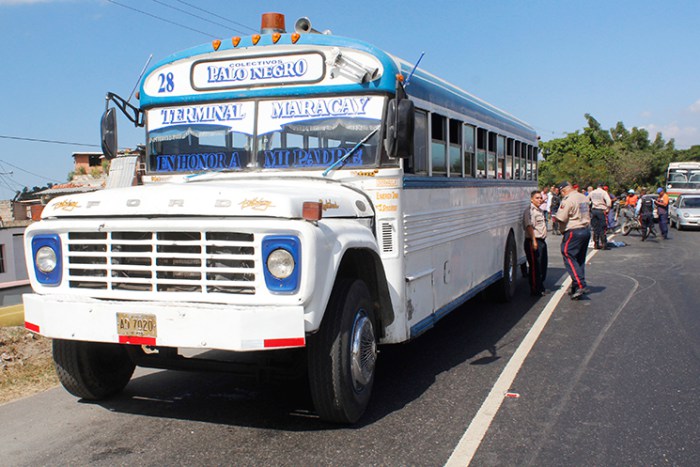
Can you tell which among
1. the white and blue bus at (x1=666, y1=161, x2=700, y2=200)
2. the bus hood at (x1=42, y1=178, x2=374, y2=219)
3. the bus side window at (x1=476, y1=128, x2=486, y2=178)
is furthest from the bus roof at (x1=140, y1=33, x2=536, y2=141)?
the white and blue bus at (x1=666, y1=161, x2=700, y2=200)

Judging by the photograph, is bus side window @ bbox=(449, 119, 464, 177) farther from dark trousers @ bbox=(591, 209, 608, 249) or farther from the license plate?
dark trousers @ bbox=(591, 209, 608, 249)

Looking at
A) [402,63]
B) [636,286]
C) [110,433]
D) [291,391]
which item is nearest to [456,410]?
[291,391]

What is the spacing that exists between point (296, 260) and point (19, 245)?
2059 centimetres

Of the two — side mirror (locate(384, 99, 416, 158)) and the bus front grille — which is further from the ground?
side mirror (locate(384, 99, 416, 158))

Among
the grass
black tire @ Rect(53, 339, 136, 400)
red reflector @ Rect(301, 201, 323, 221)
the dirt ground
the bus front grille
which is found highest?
red reflector @ Rect(301, 201, 323, 221)

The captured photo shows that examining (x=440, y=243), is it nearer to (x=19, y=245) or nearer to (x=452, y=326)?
(x=452, y=326)

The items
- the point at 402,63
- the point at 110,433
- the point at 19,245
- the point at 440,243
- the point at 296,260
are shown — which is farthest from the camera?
the point at 19,245

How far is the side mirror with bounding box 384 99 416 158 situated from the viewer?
4883 millimetres

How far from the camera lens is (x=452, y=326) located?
827cm

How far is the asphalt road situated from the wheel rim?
324 millimetres

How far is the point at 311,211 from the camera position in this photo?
3.96 meters

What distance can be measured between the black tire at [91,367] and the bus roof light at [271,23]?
282 cm

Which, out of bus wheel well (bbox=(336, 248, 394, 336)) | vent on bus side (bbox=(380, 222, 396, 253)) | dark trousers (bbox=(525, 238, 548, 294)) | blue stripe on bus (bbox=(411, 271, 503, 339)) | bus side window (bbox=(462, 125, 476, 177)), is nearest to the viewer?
bus wheel well (bbox=(336, 248, 394, 336))

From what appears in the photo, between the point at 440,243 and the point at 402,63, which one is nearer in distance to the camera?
A: the point at 402,63
